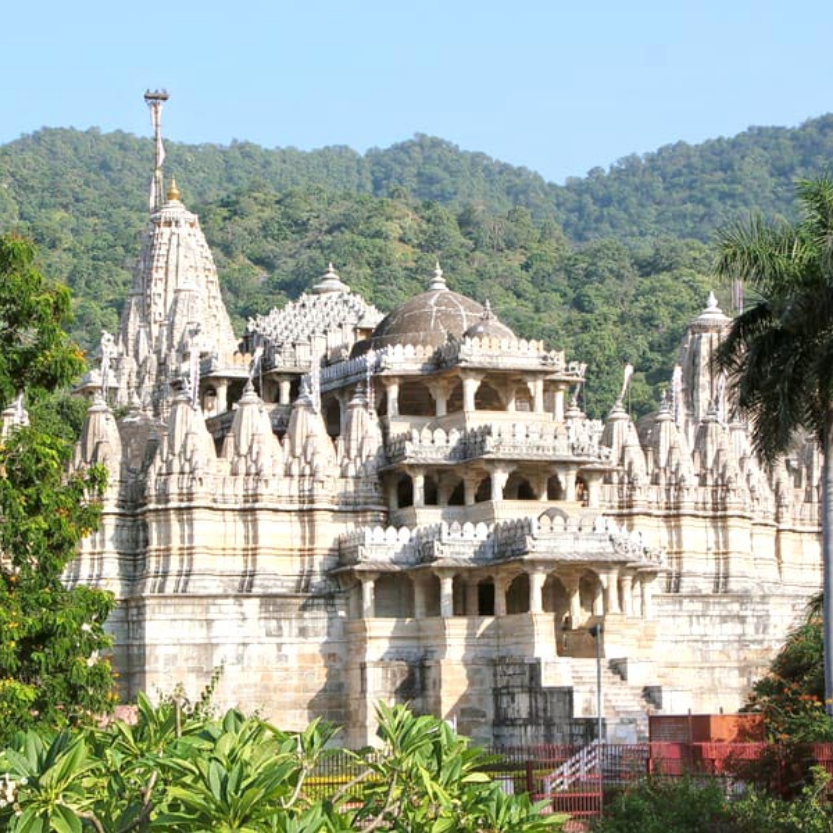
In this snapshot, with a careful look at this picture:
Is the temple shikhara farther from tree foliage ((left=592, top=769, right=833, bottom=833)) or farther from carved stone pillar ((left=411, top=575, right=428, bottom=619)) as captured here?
tree foliage ((left=592, top=769, right=833, bottom=833))

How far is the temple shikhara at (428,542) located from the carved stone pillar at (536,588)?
0.08 meters

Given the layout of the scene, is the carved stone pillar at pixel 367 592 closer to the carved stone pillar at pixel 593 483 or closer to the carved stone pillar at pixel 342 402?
the carved stone pillar at pixel 342 402

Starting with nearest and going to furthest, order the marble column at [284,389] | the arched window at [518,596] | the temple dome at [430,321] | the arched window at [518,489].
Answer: the arched window at [518,596], the arched window at [518,489], the temple dome at [430,321], the marble column at [284,389]

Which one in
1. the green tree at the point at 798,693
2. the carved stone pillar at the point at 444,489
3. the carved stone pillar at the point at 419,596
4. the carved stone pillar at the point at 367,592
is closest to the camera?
the green tree at the point at 798,693

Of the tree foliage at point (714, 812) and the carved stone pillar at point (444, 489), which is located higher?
the carved stone pillar at point (444, 489)

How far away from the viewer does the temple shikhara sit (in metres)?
67.7

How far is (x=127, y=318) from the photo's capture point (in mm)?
101812

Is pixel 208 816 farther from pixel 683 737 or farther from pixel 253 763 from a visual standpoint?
pixel 683 737

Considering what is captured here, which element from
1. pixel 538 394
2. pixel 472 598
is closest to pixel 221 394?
pixel 538 394

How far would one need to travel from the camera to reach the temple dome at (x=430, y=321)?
75.3m

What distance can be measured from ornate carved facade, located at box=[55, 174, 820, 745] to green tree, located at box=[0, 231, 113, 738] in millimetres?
22277

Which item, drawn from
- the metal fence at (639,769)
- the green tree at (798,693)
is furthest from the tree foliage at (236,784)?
the green tree at (798,693)

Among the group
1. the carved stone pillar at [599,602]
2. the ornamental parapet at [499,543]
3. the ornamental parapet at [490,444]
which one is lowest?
the carved stone pillar at [599,602]

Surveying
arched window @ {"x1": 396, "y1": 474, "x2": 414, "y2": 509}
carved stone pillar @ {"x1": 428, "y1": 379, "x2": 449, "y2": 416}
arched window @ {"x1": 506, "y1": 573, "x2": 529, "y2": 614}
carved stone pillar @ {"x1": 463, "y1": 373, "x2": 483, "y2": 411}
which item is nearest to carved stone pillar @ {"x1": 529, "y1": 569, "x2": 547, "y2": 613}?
arched window @ {"x1": 506, "y1": 573, "x2": 529, "y2": 614}
